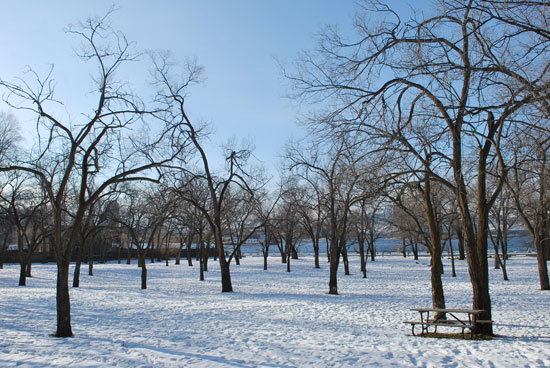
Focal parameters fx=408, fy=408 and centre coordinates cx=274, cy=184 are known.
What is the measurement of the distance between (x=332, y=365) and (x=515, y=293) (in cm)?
1496

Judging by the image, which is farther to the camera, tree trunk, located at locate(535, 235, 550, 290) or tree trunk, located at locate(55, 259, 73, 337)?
tree trunk, located at locate(535, 235, 550, 290)

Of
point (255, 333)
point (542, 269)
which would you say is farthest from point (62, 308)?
point (542, 269)

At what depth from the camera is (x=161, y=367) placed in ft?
21.0

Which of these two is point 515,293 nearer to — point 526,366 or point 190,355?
point 526,366

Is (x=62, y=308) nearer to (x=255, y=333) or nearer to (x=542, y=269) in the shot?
(x=255, y=333)

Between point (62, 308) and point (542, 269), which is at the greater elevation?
point (62, 308)

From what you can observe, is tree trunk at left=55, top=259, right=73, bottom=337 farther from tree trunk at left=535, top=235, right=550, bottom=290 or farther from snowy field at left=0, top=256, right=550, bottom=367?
tree trunk at left=535, top=235, right=550, bottom=290

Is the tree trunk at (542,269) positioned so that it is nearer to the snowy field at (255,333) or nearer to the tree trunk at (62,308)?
the snowy field at (255,333)

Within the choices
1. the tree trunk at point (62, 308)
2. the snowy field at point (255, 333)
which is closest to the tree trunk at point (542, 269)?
the snowy field at point (255, 333)

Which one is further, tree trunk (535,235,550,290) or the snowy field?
tree trunk (535,235,550,290)

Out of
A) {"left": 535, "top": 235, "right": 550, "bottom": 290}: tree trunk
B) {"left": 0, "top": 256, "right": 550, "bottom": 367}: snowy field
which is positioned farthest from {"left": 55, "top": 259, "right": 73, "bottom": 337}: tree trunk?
{"left": 535, "top": 235, "right": 550, "bottom": 290}: tree trunk

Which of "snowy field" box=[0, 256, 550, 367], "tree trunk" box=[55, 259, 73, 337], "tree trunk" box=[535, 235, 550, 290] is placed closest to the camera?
"snowy field" box=[0, 256, 550, 367]

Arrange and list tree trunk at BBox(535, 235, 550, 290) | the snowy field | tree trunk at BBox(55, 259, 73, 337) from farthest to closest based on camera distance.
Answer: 1. tree trunk at BBox(535, 235, 550, 290)
2. tree trunk at BBox(55, 259, 73, 337)
3. the snowy field

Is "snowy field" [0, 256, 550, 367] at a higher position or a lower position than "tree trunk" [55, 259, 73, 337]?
lower
